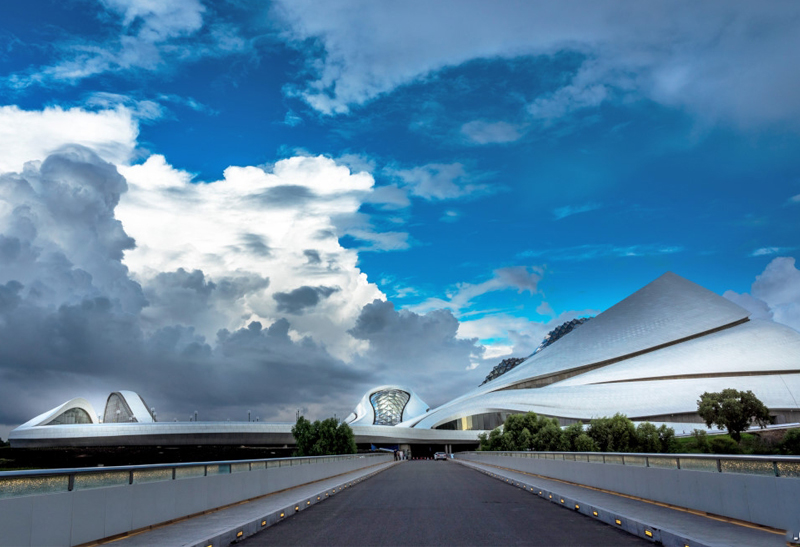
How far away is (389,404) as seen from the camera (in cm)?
15650

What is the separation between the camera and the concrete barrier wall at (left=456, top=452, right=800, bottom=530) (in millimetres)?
8547

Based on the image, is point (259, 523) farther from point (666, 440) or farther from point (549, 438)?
point (549, 438)

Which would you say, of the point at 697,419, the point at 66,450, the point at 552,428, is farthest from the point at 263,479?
the point at 66,450

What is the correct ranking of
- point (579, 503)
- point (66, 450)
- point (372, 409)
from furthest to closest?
point (372, 409) < point (66, 450) < point (579, 503)

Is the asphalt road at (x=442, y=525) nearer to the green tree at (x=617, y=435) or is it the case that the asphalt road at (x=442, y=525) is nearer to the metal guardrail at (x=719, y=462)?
the metal guardrail at (x=719, y=462)

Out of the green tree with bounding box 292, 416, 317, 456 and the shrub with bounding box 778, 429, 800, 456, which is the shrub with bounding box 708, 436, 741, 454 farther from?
the green tree with bounding box 292, 416, 317, 456

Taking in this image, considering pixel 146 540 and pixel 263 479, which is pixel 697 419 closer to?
pixel 263 479

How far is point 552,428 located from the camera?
48156 millimetres

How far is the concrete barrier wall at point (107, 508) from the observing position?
694cm

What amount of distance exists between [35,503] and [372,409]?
5868 inches

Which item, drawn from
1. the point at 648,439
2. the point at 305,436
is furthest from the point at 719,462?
the point at 305,436

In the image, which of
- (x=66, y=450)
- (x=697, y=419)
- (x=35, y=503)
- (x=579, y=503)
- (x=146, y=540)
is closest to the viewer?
(x=35, y=503)

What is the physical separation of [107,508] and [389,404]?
151 m

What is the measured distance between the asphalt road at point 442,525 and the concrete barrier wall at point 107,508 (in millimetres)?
1759
